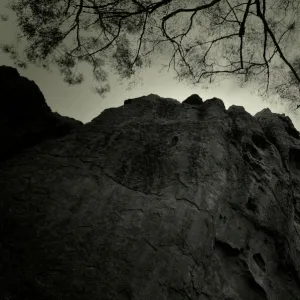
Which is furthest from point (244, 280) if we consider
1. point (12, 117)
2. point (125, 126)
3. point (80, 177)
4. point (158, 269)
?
point (12, 117)

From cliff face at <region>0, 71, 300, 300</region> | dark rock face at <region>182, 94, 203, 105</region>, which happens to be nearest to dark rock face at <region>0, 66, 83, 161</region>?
cliff face at <region>0, 71, 300, 300</region>

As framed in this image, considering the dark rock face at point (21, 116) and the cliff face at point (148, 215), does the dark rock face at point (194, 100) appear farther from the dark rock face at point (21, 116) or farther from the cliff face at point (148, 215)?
the dark rock face at point (21, 116)

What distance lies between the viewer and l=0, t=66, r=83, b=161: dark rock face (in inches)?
133

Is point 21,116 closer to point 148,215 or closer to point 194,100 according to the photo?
point 148,215

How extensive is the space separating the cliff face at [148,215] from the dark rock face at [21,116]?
28 centimetres

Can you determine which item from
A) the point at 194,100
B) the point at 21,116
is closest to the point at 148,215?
the point at 21,116

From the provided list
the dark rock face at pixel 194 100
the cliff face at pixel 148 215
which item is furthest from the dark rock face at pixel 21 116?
the dark rock face at pixel 194 100

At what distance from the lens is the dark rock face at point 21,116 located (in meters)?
3.37

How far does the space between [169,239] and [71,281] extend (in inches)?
33.8

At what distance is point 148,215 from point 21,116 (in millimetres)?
2081

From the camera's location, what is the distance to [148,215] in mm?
2684

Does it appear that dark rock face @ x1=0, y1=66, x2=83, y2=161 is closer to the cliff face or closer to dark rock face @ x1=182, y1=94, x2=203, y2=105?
the cliff face

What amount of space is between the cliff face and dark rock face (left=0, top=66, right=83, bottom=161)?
280 mm

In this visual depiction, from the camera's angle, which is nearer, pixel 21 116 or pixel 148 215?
pixel 148 215
